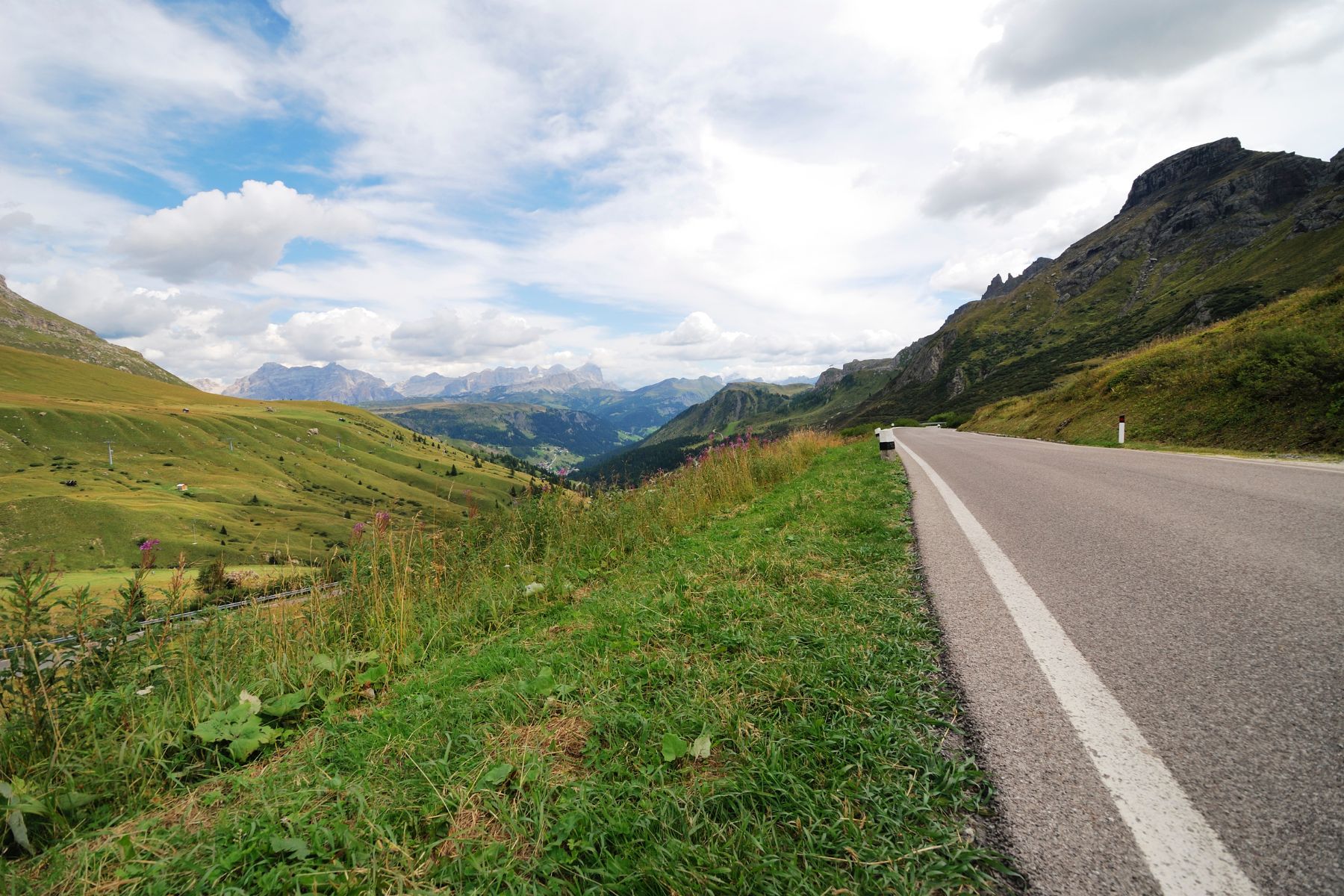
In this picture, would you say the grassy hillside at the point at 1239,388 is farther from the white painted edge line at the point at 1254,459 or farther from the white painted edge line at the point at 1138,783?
the white painted edge line at the point at 1138,783

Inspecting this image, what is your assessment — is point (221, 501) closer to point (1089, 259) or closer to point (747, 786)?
point (747, 786)

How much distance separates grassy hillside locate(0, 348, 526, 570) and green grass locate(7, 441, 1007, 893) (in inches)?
3042

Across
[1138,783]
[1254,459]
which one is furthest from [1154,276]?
[1138,783]

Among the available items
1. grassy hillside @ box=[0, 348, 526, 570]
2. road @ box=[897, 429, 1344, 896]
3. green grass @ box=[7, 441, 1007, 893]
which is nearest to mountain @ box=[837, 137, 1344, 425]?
road @ box=[897, 429, 1344, 896]

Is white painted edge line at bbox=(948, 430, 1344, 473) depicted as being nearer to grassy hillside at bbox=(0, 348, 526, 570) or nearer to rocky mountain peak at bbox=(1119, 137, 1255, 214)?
grassy hillside at bbox=(0, 348, 526, 570)

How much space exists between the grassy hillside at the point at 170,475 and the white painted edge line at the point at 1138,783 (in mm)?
79020

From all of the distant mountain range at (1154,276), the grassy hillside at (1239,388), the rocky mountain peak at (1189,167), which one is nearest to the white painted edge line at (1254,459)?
the grassy hillside at (1239,388)

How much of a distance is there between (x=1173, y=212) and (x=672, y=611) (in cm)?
20399

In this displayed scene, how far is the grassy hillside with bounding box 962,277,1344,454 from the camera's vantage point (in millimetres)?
10688

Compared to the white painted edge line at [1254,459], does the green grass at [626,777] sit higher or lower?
lower

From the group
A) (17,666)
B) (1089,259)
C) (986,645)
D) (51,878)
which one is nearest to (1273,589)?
(986,645)

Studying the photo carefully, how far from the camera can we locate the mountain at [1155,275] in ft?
293

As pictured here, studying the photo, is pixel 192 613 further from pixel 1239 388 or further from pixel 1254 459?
pixel 1239 388

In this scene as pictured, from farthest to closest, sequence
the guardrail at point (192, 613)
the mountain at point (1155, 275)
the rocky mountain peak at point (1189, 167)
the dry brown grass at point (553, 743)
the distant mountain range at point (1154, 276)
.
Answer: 1. the rocky mountain peak at point (1189, 167)
2. the mountain at point (1155, 275)
3. the distant mountain range at point (1154, 276)
4. the guardrail at point (192, 613)
5. the dry brown grass at point (553, 743)
